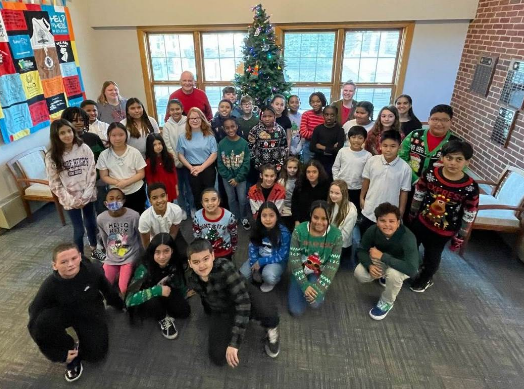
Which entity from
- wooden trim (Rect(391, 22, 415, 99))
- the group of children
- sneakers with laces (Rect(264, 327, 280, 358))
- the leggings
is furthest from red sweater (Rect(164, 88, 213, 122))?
wooden trim (Rect(391, 22, 415, 99))

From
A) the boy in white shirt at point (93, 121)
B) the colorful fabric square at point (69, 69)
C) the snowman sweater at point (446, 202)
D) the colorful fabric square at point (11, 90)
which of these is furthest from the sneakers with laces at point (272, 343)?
the colorful fabric square at point (69, 69)

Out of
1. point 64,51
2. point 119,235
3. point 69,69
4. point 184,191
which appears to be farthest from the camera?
point 69,69

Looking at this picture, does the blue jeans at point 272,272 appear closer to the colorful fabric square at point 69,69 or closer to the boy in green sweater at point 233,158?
the boy in green sweater at point 233,158

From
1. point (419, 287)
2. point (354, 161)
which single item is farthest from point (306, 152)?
point (419, 287)

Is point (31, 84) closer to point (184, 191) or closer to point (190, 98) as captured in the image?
point (190, 98)

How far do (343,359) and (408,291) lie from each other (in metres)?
0.97

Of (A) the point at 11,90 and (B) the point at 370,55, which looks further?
(B) the point at 370,55

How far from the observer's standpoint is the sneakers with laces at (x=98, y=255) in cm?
314

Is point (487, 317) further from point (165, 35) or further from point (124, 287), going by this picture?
point (165, 35)

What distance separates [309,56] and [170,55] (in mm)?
2441

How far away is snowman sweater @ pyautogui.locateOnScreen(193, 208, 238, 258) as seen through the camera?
2693mm

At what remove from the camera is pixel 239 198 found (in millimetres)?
3699

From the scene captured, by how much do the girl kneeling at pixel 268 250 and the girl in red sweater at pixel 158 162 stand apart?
3.68 ft

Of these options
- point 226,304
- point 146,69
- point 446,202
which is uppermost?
point 146,69
